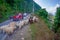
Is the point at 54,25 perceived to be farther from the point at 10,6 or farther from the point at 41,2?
the point at 10,6

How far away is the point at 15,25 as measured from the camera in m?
1.84

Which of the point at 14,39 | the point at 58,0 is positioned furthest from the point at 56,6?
the point at 14,39

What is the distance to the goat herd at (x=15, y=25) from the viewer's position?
5.84 feet

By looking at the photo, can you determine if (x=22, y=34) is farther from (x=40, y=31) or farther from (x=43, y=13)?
(x=43, y=13)

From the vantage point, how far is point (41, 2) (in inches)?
76.5

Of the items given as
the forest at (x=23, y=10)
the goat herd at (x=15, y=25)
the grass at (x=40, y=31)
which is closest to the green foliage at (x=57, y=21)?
the forest at (x=23, y=10)

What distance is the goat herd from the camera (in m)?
1.78

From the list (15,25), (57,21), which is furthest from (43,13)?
(15,25)

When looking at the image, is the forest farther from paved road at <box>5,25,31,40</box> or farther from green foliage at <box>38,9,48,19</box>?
paved road at <box>5,25,31,40</box>

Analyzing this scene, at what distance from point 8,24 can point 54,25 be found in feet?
1.97

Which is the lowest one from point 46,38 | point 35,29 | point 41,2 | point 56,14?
point 46,38

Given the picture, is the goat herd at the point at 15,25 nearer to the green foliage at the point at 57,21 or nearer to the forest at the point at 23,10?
the forest at the point at 23,10

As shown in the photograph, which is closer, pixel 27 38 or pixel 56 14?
pixel 27 38

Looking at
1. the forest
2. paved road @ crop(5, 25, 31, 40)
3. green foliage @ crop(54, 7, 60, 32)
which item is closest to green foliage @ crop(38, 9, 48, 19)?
the forest
